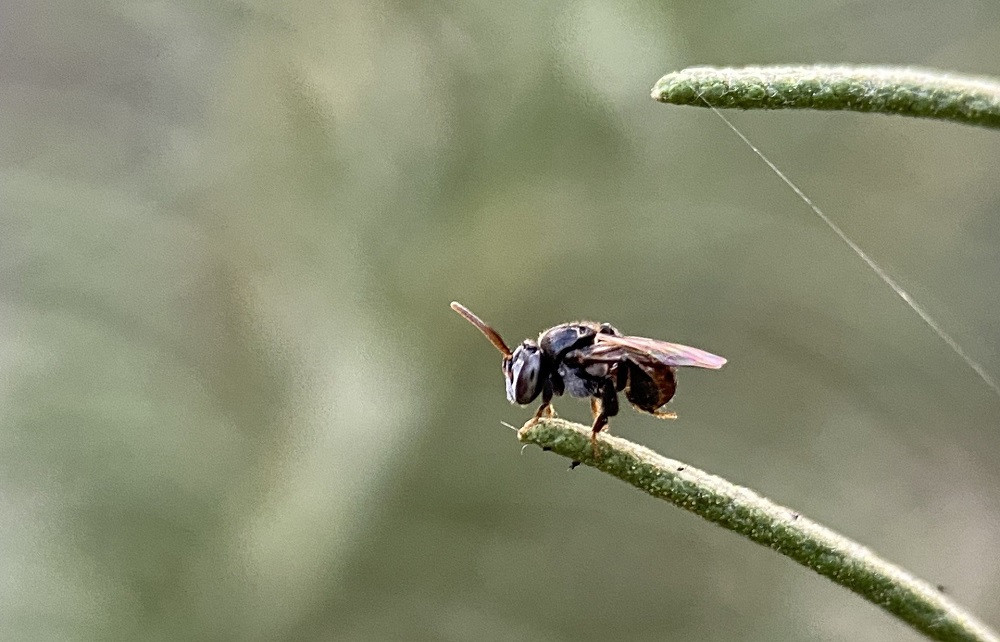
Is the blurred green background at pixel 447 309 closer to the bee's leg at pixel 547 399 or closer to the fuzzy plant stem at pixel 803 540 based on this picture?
the bee's leg at pixel 547 399

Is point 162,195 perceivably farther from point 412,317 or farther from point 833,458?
point 833,458

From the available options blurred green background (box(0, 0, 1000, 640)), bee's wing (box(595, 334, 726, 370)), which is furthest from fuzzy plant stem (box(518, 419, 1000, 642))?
blurred green background (box(0, 0, 1000, 640))

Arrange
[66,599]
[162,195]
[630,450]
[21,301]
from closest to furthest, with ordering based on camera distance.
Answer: [630,450] < [66,599] < [21,301] < [162,195]

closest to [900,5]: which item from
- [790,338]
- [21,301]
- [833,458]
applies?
[790,338]

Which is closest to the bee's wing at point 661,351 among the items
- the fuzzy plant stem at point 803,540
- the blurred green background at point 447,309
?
the fuzzy plant stem at point 803,540

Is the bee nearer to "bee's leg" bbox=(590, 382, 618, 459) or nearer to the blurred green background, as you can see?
"bee's leg" bbox=(590, 382, 618, 459)

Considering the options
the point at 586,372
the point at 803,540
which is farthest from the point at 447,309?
the point at 803,540

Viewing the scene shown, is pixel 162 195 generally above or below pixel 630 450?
above
